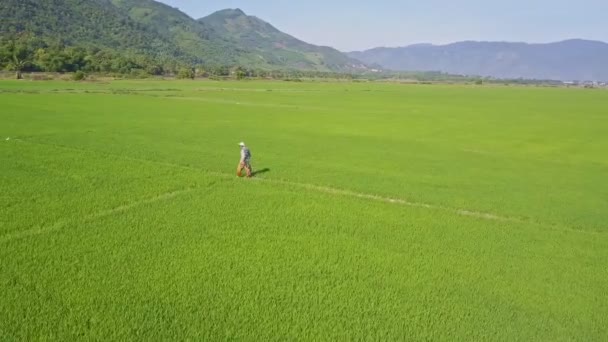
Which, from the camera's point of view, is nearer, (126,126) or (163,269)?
(163,269)

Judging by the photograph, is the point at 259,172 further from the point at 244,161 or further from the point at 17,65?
the point at 17,65

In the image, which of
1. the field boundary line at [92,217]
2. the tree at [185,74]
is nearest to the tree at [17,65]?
the tree at [185,74]

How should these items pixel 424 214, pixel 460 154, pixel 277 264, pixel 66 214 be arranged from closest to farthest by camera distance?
pixel 277 264, pixel 66 214, pixel 424 214, pixel 460 154

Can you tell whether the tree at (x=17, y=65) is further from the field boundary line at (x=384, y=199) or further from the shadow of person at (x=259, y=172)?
the shadow of person at (x=259, y=172)

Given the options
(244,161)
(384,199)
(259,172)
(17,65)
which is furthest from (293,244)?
(17,65)

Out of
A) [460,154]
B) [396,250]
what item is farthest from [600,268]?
[460,154]

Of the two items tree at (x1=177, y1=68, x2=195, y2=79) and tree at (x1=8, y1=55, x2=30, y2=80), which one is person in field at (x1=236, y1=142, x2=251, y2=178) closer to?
tree at (x1=8, y1=55, x2=30, y2=80)

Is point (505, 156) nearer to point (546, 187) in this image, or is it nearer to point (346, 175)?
point (546, 187)
